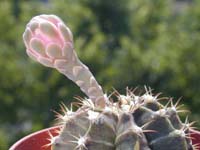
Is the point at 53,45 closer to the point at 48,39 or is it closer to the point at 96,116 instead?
the point at 48,39

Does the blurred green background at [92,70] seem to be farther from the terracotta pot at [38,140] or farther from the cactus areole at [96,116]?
the cactus areole at [96,116]

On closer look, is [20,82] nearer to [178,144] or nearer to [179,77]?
[179,77]

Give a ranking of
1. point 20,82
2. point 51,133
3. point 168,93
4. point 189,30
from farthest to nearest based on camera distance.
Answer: point 189,30, point 20,82, point 168,93, point 51,133

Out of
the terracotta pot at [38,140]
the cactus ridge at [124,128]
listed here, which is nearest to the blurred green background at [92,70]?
the terracotta pot at [38,140]

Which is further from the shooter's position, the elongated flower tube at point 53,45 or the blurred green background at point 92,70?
the blurred green background at point 92,70

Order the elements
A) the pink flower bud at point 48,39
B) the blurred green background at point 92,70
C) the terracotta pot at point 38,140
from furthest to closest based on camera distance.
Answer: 1. the blurred green background at point 92,70
2. the terracotta pot at point 38,140
3. the pink flower bud at point 48,39

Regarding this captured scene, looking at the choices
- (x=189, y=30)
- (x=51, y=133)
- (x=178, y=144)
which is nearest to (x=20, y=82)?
(x=189, y=30)
